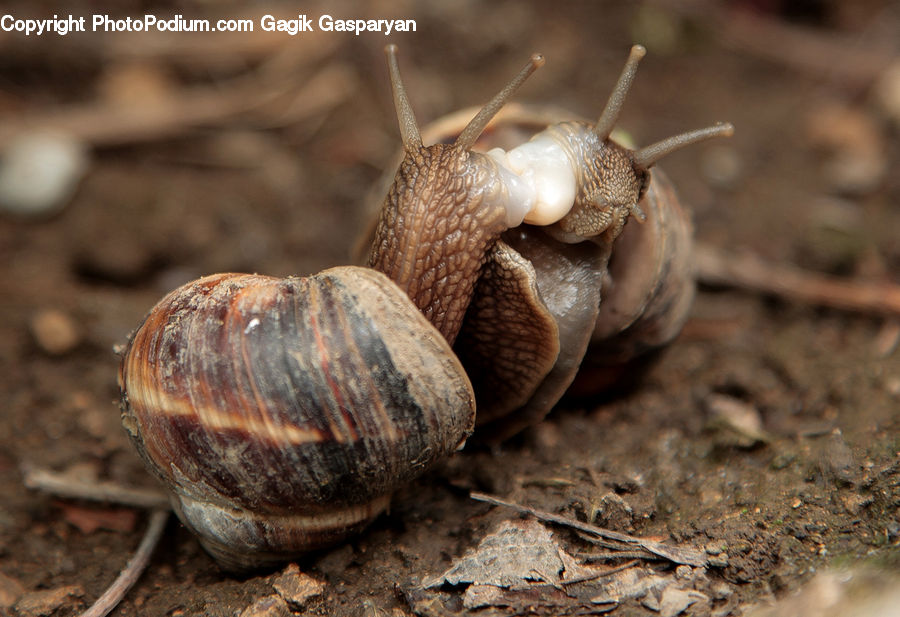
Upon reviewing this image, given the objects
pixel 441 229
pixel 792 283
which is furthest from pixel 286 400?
pixel 792 283

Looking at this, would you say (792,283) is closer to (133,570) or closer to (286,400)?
(286,400)

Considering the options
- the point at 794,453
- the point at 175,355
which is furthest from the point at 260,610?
the point at 794,453

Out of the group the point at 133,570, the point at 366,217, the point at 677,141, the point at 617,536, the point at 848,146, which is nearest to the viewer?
the point at 617,536

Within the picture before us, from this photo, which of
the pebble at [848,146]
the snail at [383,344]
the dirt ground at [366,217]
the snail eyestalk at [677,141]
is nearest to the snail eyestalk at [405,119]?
the snail at [383,344]

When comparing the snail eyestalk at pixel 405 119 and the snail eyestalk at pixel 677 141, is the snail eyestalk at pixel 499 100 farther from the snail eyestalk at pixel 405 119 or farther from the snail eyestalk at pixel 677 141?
the snail eyestalk at pixel 677 141

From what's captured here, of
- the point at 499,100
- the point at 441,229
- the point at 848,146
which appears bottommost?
the point at 441,229

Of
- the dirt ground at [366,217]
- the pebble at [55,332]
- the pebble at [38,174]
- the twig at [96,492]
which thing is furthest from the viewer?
the pebble at [38,174]
